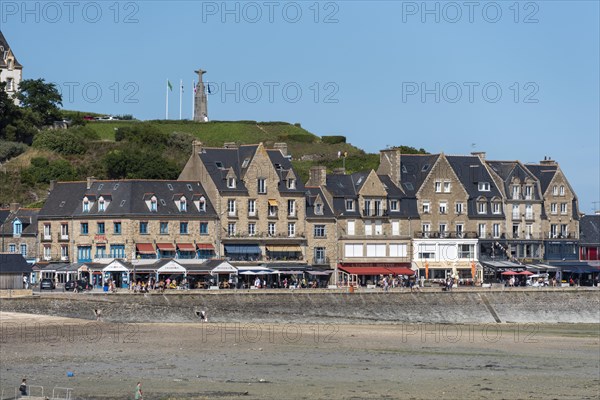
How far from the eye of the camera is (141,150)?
110375mm

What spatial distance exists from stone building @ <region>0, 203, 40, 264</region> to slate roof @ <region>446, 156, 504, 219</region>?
3045 centimetres

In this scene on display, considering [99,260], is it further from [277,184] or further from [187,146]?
[187,146]

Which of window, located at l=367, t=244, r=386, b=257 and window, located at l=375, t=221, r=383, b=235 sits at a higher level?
window, located at l=375, t=221, r=383, b=235

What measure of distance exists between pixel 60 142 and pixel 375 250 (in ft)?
106

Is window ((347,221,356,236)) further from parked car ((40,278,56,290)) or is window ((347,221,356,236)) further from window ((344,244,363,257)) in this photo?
parked car ((40,278,56,290))

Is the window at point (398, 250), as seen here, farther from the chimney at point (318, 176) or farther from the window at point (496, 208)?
the window at point (496, 208)

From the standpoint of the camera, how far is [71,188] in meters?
88.3

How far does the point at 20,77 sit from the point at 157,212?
4253 centimetres

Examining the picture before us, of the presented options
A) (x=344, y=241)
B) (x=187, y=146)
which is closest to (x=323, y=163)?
(x=187, y=146)

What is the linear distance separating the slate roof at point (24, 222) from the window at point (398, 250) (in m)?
24.3

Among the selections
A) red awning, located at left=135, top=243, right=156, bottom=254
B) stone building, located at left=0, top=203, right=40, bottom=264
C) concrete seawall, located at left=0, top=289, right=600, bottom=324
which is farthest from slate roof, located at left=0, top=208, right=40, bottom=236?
concrete seawall, located at left=0, top=289, right=600, bottom=324

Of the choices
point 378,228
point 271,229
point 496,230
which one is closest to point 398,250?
point 378,228

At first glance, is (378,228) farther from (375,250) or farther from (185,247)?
(185,247)

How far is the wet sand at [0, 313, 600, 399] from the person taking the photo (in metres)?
49.5
